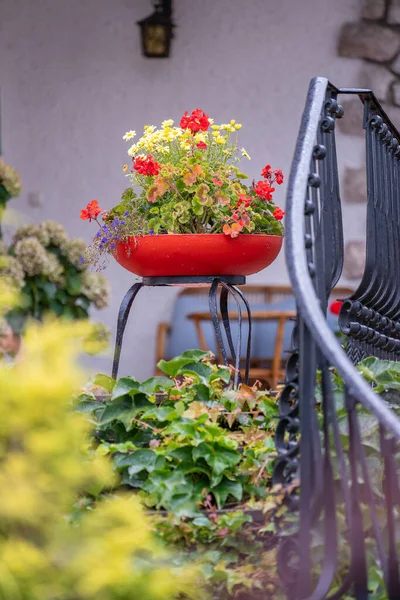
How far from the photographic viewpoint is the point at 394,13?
4977mm

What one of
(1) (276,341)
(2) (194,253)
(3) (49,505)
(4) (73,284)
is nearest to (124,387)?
(2) (194,253)

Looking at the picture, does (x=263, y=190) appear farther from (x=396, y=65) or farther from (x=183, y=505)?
(x=396, y=65)

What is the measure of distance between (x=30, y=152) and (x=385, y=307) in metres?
3.15

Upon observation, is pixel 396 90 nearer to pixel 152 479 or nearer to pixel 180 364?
pixel 180 364

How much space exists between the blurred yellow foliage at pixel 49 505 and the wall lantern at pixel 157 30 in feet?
13.7

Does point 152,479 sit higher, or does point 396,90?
point 396,90

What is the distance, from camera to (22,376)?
1.00 m

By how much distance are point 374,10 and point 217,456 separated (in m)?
3.86

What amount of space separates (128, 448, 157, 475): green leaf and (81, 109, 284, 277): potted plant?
0.63m

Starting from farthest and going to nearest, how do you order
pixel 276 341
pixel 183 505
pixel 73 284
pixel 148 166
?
pixel 276 341, pixel 73 284, pixel 148 166, pixel 183 505

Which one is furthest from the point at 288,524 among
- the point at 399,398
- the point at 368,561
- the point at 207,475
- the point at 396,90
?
the point at 396,90

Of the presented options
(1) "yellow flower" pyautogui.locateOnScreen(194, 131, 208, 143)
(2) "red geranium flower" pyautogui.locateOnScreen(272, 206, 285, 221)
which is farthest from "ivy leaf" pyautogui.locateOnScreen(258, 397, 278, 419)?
(1) "yellow flower" pyautogui.locateOnScreen(194, 131, 208, 143)

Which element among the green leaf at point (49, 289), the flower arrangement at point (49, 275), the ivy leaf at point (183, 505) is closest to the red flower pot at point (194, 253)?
the ivy leaf at point (183, 505)

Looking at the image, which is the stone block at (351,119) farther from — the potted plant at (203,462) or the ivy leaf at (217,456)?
the ivy leaf at (217,456)
